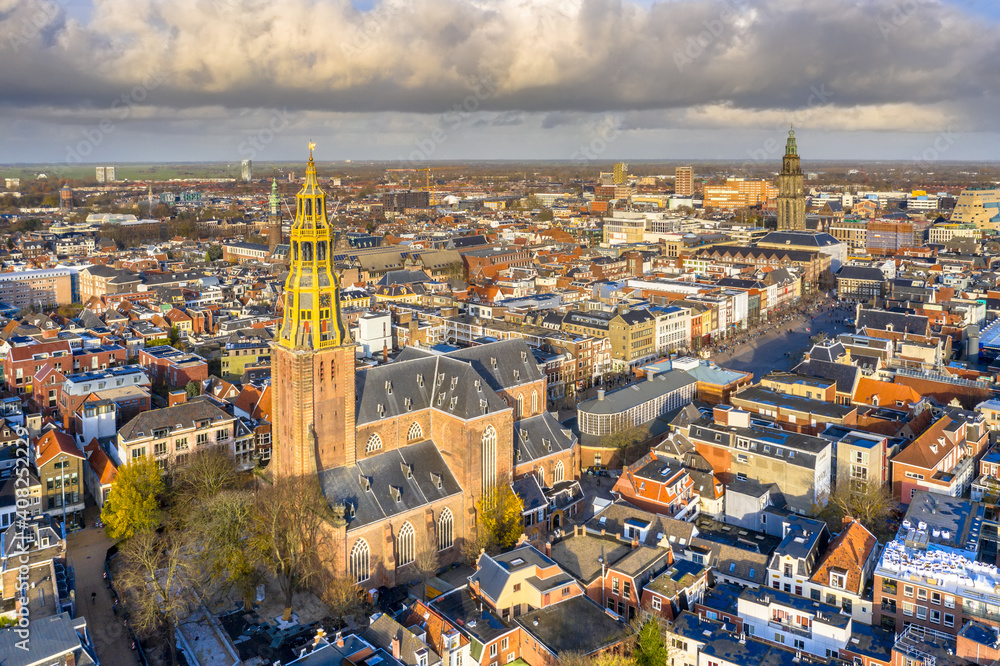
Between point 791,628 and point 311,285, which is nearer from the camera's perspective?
point 791,628

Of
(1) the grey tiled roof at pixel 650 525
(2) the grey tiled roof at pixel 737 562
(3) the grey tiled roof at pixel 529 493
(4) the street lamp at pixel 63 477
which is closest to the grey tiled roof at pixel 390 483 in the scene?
(3) the grey tiled roof at pixel 529 493

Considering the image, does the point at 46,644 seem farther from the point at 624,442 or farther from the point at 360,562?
the point at 624,442

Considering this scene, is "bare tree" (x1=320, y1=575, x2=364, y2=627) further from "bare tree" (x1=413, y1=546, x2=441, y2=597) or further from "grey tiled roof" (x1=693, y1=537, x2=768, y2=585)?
"grey tiled roof" (x1=693, y1=537, x2=768, y2=585)

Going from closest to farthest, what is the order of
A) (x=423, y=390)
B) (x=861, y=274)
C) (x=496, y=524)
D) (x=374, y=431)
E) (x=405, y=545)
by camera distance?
(x=405, y=545) → (x=496, y=524) → (x=374, y=431) → (x=423, y=390) → (x=861, y=274)

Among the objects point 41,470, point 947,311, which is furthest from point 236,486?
point 947,311

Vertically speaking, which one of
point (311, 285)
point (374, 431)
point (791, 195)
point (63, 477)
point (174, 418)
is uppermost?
point (791, 195)

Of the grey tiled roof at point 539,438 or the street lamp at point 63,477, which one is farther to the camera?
the grey tiled roof at point 539,438

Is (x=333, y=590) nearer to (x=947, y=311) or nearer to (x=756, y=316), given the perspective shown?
(x=947, y=311)

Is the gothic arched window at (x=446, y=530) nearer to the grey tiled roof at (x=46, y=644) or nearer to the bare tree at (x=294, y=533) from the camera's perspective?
the bare tree at (x=294, y=533)

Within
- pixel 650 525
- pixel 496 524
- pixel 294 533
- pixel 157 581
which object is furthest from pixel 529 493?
pixel 157 581
